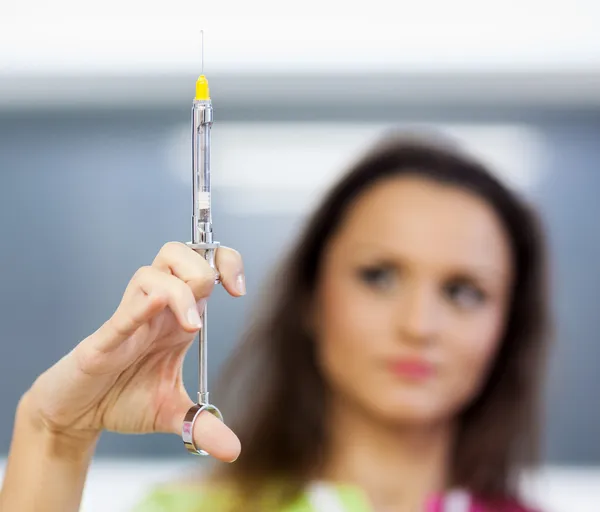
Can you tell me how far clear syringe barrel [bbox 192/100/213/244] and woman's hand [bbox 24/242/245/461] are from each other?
0.02m

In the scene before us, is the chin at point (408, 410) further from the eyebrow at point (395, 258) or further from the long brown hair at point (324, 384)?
the eyebrow at point (395, 258)

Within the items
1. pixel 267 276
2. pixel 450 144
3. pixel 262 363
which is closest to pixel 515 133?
pixel 450 144

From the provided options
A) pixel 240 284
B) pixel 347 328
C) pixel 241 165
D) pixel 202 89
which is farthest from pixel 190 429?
pixel 241 165

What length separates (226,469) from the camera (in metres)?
Answer: 1.31

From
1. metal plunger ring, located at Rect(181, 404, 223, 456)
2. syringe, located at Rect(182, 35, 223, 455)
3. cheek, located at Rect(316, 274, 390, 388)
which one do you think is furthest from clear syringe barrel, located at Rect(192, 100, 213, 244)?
cheek, located at Rect(316, 274, 390, 388)

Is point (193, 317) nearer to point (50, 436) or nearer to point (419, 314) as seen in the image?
point (50, 436)

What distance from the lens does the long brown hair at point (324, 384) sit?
1.31 meters

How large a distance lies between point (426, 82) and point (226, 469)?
31.1 inches

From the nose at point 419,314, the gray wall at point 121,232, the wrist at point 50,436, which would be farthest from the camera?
the gray wall at point 121,232

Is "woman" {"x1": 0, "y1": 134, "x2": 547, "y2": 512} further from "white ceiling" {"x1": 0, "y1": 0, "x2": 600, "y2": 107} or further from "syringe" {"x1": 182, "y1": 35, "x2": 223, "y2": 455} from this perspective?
"syringe" {"x1": 182, "y1": 35, "x2": 223, "y2": 455}

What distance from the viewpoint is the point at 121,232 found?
1.39m

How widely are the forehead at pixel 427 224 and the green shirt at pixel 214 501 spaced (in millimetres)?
425

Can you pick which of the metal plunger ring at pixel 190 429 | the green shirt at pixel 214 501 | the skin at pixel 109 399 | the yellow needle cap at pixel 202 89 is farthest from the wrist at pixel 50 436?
the green shirt at pixel 214 501

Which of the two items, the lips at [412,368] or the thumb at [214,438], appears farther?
the lips at [412,368]
